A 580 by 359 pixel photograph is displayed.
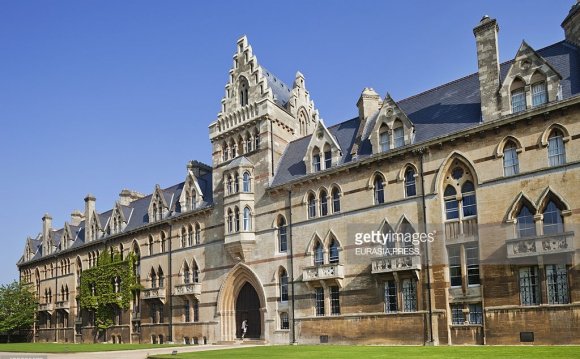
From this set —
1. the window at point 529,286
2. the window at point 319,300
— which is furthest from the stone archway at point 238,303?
the window at point 529,286

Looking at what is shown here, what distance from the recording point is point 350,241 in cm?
3634

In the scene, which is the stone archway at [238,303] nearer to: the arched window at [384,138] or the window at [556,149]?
the arched window at [384,138]

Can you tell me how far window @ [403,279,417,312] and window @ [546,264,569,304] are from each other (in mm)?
7400

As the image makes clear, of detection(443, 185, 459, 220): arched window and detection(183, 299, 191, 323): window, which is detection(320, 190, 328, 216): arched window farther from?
detection(183, 299, 191, 323): window

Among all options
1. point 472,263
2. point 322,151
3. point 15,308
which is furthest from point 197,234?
point 15,308

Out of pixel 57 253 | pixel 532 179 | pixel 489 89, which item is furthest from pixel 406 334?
pixel 57 253

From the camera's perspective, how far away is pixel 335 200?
125 feet

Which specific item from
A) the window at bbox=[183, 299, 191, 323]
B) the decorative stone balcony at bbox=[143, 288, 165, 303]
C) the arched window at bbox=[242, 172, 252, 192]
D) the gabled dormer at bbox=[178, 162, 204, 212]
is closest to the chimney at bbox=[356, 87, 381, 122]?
the arched window at bbox=[242, 172, 252, 192]

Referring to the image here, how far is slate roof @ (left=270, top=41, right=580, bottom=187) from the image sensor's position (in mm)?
30188

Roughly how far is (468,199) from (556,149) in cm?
514

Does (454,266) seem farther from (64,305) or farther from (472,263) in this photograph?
(64,305)

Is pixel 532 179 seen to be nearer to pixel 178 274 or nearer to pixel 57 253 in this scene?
pixel 178 274

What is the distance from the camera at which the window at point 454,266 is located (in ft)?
102

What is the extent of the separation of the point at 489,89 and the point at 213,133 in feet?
79.1
